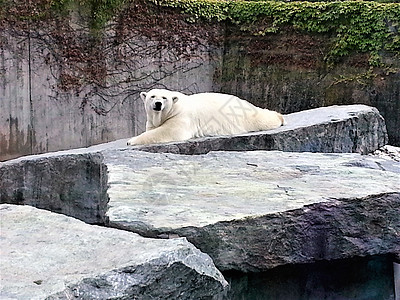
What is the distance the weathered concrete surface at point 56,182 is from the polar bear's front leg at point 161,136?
784 millimetres

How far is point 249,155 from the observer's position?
345cm

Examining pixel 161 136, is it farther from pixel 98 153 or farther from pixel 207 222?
pixel 207 222

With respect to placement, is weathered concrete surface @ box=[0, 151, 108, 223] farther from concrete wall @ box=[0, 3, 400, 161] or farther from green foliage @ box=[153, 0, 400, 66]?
green foliage @ box=[153, 0, 400, 66]

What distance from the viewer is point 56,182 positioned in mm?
4648

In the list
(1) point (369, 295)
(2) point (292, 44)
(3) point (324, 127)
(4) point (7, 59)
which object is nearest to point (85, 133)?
(4) point (7, 59)

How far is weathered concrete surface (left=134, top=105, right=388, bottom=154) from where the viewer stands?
16.7 ft

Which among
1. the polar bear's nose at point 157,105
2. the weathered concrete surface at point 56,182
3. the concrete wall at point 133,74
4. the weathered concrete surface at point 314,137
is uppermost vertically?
the concrete wall at point 133,74

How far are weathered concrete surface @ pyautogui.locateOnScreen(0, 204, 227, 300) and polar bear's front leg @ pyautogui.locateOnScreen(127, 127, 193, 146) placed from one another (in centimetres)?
329

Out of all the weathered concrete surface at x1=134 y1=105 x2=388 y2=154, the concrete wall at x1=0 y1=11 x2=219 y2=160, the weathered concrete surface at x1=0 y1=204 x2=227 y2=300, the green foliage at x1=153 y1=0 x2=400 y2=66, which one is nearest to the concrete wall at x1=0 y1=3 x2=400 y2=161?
the concrete wall at x1=0 y1=11 x2=219 y2=160

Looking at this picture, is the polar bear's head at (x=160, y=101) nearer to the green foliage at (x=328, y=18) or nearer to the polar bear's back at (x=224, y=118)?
the polar bear's back at (x=224, y=118)

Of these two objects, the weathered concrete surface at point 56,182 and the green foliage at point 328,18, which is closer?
the weathered concrete surface at point 56,182

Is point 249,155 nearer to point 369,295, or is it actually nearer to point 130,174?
point 130,174

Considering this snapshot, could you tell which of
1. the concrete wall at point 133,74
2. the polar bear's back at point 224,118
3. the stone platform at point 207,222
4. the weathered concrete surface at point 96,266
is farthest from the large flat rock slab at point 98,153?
the concrete wall at point 133,74

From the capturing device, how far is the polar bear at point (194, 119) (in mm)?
5363
